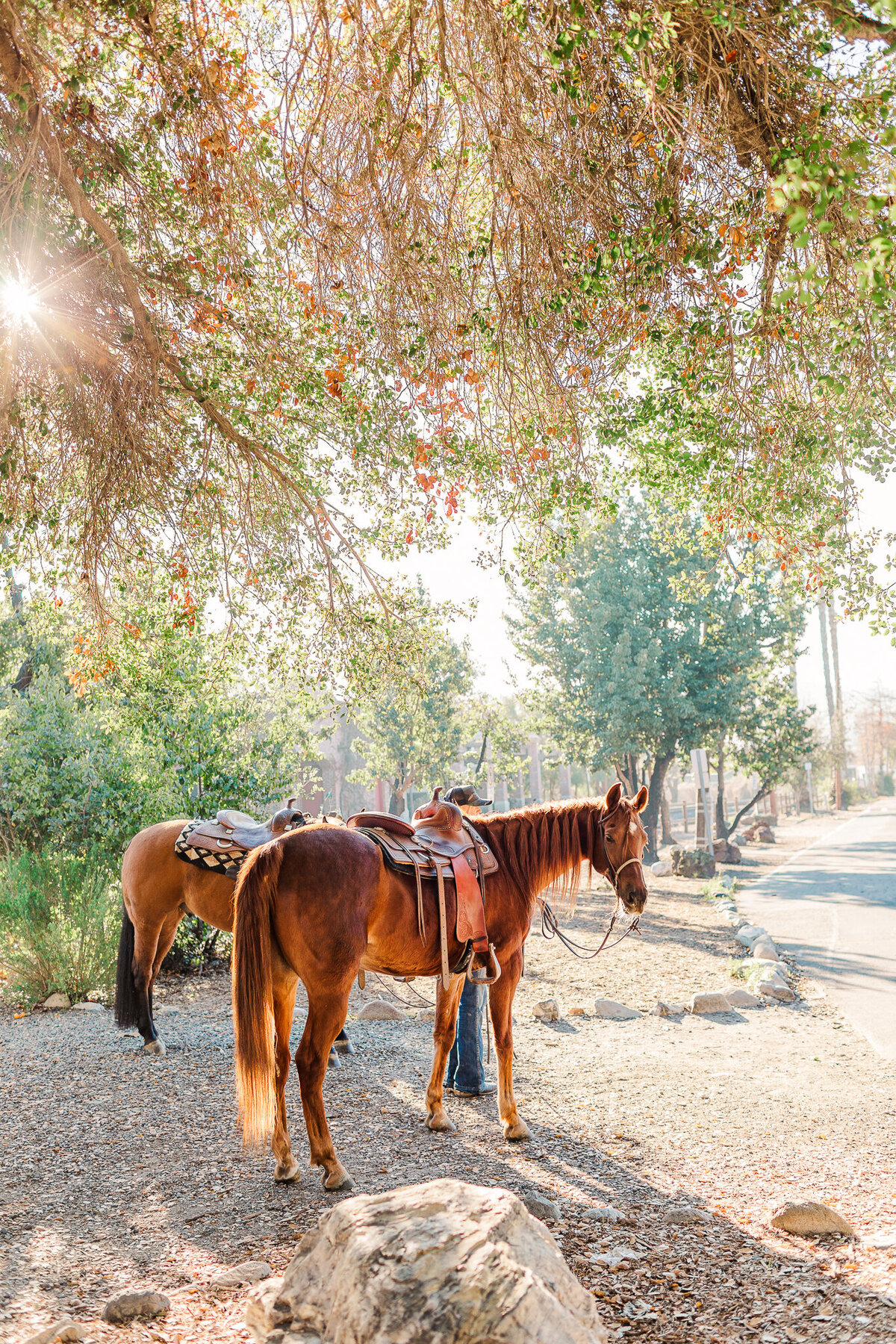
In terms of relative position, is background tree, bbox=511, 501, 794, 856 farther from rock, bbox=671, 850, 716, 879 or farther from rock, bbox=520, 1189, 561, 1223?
rock, bbox=520, 1189, 561, 1223

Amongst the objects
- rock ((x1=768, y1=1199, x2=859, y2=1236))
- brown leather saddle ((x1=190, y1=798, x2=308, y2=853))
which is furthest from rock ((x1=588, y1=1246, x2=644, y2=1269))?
brown leather saddle ((x1=190, y1=798, x2=308, y2=853))

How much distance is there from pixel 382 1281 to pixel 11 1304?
1.62 metres

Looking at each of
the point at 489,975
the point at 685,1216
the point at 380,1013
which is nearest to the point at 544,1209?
the point at 685,1216

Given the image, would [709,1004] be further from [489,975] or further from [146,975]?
[146,975]

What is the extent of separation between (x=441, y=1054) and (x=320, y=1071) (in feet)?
3.29

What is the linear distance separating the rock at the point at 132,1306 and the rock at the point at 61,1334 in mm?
169

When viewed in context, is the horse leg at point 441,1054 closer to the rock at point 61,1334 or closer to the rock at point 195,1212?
the rock at point 195,1212

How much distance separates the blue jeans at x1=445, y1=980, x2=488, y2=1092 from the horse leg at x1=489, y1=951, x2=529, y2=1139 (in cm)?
47

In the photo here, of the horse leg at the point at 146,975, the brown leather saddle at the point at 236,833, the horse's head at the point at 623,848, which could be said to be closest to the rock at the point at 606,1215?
the horse's head at the point at 623,848

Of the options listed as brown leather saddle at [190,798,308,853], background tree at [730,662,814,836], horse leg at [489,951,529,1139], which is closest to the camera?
horse leg at [489,951,529,1139]

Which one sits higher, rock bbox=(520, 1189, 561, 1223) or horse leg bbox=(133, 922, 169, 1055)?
horse leg bbox=(133, 922, 169, 1055)

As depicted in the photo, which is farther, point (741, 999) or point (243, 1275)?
point (741, 999)

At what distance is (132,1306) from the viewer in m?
2.81

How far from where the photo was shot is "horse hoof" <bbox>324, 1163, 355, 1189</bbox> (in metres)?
3.90
